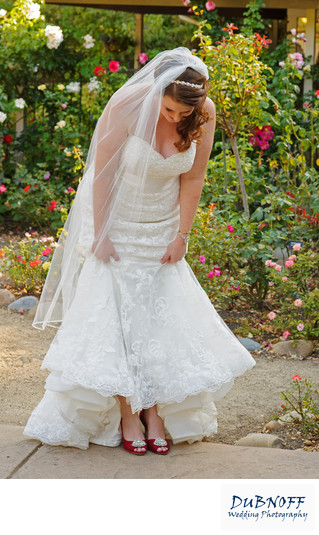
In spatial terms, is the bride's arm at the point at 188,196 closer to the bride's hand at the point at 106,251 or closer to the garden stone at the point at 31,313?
the bride's hand at the point at 106,251

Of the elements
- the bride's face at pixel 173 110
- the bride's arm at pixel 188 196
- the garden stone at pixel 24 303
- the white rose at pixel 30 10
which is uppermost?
the bride's face at pixel 173 110

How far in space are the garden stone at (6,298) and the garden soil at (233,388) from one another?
1.66 ft

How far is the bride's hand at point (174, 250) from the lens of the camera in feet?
10.1

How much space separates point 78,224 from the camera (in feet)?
10.5

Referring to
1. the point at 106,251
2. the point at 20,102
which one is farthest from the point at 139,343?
the point at 20,102

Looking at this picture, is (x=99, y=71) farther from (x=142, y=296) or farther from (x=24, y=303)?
(x=142, y=296)

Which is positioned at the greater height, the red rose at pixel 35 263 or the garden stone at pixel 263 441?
the garden stone at pixel 263 441

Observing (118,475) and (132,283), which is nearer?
(118,475)

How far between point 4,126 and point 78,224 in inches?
213

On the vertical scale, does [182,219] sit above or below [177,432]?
above

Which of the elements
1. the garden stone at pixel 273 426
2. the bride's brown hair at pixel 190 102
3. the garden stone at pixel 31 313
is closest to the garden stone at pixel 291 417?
the garden stone at pixel 273 426

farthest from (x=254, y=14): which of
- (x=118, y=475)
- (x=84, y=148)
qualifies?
(x=118, y=475)

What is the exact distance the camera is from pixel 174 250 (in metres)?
3.09

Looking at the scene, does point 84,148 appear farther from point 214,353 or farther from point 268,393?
point 214,353
